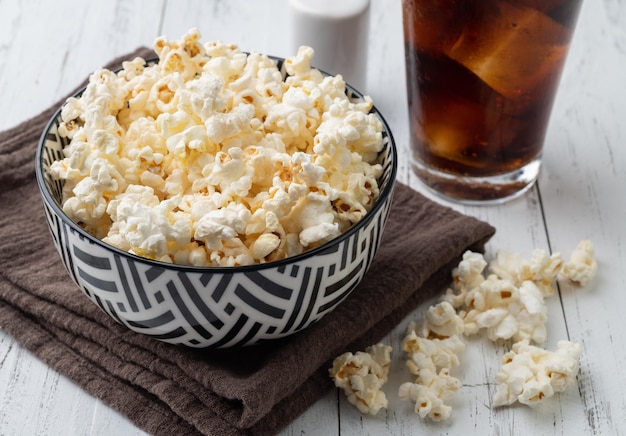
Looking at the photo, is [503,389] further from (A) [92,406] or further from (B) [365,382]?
(A) [92,406]

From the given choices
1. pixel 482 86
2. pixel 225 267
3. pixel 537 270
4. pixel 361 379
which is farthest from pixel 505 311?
pixel 225 267

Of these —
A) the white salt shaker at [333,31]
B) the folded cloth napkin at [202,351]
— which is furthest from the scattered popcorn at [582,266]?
the white salt shaker at [333,31]

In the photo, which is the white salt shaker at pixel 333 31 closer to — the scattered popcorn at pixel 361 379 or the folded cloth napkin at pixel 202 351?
the folded cloth napkin at pixel 202 351

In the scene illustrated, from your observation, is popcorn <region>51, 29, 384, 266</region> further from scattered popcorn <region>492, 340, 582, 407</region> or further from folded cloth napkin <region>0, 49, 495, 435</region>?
scattered popcorn <region>492, 340, 582, 407</region>

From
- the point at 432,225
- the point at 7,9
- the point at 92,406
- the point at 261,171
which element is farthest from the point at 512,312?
the point at 7,9

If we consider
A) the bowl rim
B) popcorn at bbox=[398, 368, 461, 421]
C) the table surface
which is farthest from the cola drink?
popcorn at bbox=[398, 368, 461, 421]

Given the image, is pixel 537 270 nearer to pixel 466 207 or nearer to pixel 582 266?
pixel 582 266
